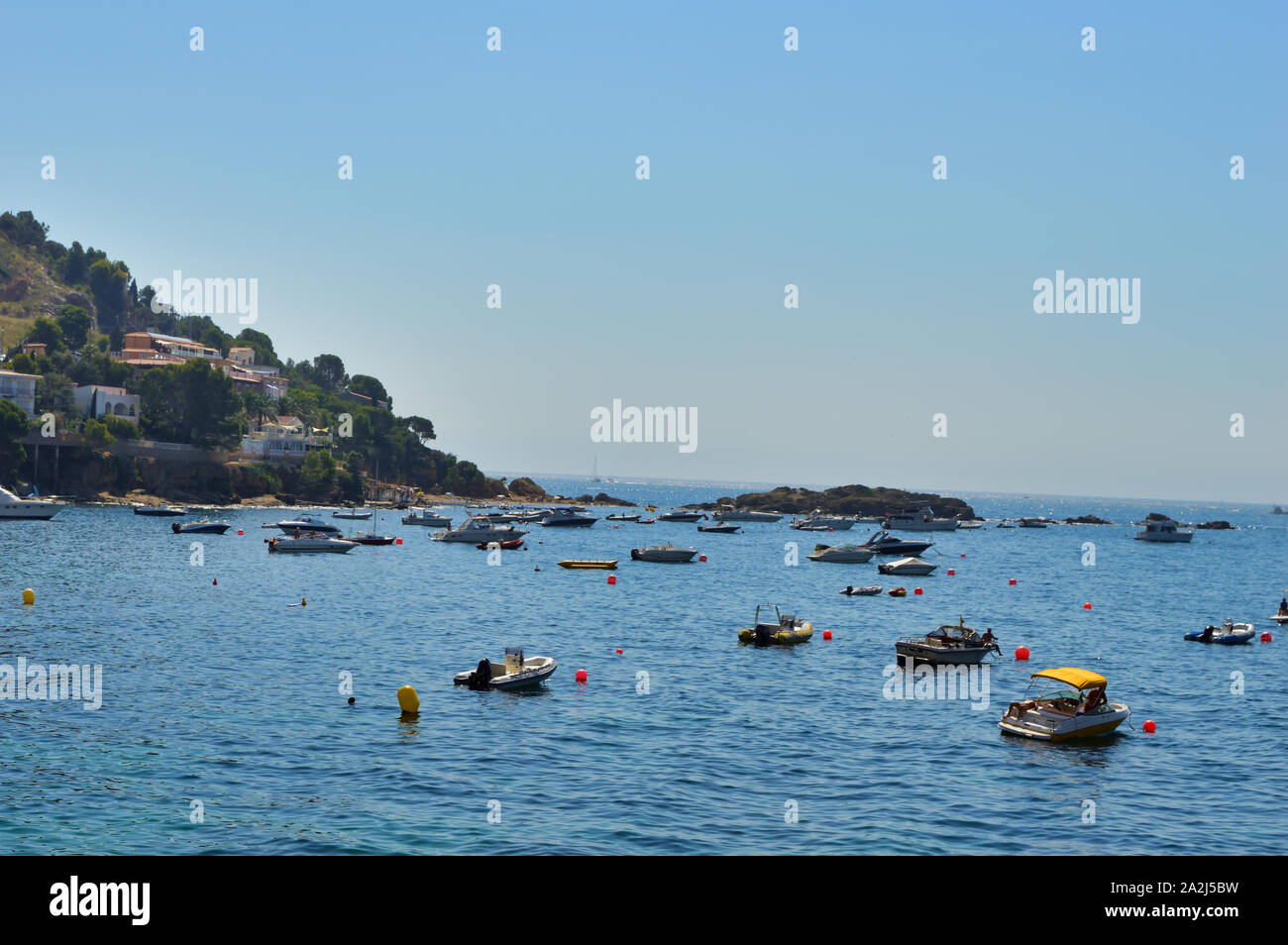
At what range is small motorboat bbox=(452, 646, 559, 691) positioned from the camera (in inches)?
1842

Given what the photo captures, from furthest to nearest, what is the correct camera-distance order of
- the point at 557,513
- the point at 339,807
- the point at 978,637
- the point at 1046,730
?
the point at 557,513
the point at 978,637
the point at 1046,730
the point at 339,807

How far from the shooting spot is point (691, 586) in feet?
339

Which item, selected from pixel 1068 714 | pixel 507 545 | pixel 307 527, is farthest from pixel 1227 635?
pixel 307 527

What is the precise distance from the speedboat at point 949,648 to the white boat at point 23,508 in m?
127

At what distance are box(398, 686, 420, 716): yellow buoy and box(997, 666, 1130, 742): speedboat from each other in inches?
942

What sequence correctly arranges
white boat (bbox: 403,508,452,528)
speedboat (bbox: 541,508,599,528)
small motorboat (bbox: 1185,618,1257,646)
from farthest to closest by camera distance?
speedboat (bbox: 541,508,599,528) < white boat (bbox: 403,508,452,528) < small motorboat (bbox: 1185,618,1257,646)

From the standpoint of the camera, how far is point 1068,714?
4072 centimetres

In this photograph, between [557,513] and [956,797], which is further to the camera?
[557,513]

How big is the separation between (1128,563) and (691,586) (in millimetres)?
92916

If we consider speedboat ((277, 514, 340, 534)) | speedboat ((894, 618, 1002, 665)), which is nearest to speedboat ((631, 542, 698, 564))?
speedboat ((277, 514, 340, 534))

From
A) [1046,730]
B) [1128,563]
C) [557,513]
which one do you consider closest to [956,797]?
[1046,730]

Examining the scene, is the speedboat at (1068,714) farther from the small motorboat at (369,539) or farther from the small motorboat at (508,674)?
the small motorboat at (369,539)

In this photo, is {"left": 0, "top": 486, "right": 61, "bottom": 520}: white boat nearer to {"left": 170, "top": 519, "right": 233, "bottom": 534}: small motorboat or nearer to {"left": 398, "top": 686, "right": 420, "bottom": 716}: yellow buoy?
{"left": 170, "top": 519, "right": 233, "bottom": 534}: small motorboat
